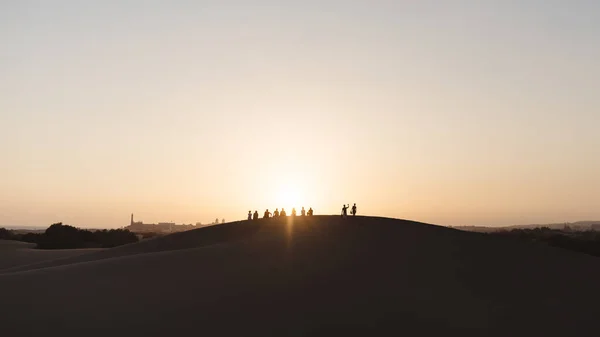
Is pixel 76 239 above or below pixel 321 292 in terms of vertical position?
above

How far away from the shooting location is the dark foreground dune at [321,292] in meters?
13.2

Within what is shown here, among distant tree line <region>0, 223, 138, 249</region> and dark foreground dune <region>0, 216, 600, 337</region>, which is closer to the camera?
dark foreground dune <region>0, 216, 600, 337</region>

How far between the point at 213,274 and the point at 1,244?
40505 millimetres

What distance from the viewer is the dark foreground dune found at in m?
13.2

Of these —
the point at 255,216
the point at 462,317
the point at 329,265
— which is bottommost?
the point at 462,317

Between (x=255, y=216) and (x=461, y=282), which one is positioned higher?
(x=255, y=216)

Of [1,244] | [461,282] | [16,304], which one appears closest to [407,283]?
[461,282]

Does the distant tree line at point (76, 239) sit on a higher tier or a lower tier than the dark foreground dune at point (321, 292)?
higher

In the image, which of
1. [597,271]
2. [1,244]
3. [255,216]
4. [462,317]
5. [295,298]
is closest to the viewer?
[462,317]

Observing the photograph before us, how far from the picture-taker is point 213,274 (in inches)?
674

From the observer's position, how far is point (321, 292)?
1531 centimetres

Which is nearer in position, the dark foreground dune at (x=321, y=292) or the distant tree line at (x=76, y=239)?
the dark foreground dune at (x=321, y=292)

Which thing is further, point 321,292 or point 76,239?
point 76,239

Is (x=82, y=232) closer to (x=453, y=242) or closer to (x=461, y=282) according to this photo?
(x=453, y=242)
